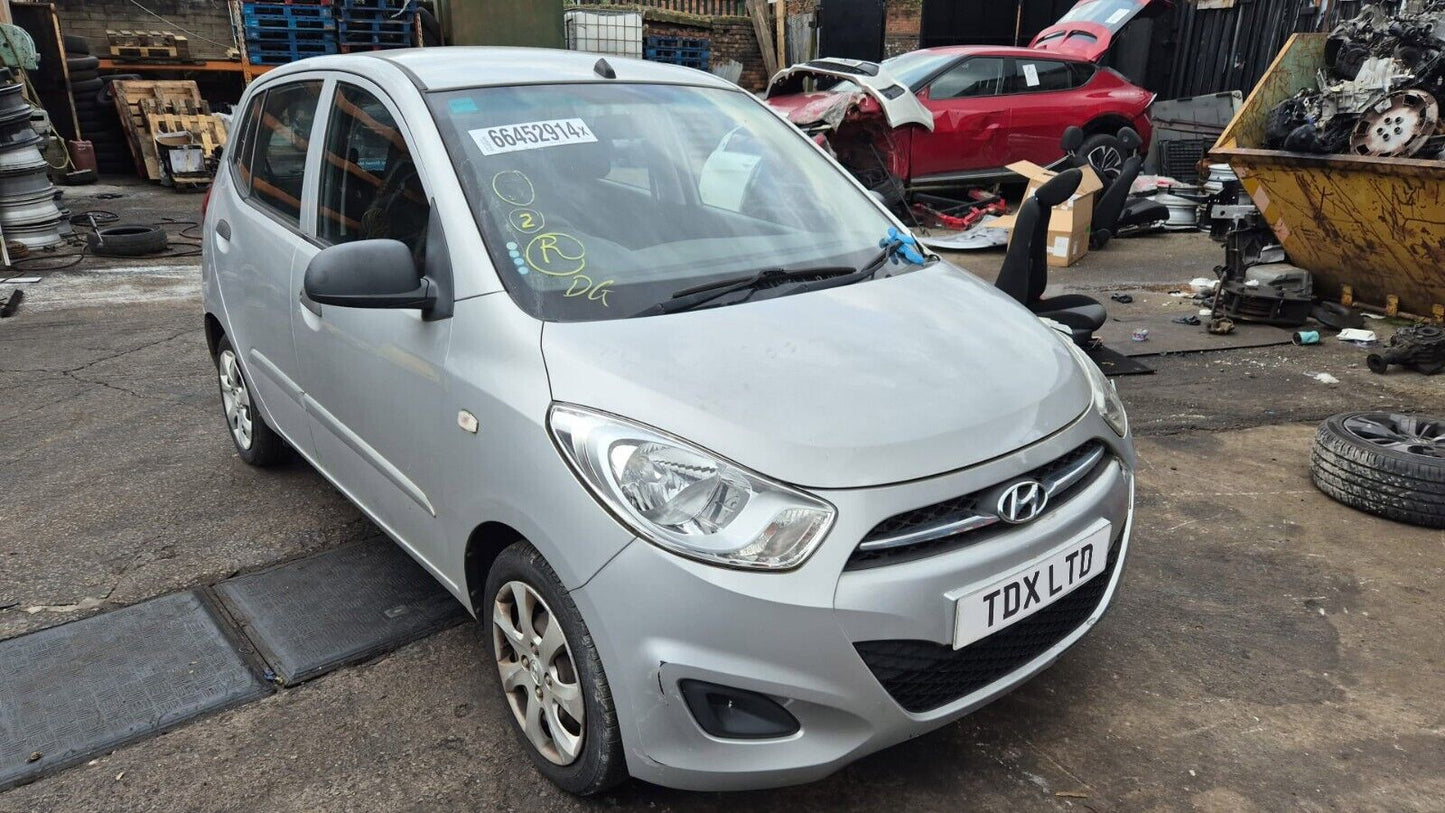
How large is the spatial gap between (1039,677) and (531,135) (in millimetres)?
2058

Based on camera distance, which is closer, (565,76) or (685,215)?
(685,215)

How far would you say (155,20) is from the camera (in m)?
14.7

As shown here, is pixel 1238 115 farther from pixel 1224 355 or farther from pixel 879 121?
pixel 879 121

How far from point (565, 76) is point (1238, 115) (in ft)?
18.3

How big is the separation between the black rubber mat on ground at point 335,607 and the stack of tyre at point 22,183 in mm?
7123

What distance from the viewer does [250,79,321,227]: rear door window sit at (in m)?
3.32

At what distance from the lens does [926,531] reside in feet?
6.46

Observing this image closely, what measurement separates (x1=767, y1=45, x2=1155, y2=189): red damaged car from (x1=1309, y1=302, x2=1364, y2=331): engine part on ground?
4229 mm

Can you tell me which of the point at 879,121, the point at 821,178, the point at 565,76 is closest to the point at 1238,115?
the point at 879,121

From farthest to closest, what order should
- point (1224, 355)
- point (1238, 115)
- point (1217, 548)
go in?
point (1238, 115), point (1224, 355), point (1217, 548)

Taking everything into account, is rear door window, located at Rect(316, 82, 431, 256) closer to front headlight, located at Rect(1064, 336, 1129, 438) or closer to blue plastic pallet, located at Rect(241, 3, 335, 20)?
front headlight, located at Rect(1064, 336, 1129, 438)

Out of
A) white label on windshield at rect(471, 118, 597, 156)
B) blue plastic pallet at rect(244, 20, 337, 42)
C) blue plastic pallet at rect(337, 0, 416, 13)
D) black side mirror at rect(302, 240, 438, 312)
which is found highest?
blue plastic pallet at rect(337, 0, 416, 13)

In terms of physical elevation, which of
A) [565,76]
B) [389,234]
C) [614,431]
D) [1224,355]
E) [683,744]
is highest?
[565,76]

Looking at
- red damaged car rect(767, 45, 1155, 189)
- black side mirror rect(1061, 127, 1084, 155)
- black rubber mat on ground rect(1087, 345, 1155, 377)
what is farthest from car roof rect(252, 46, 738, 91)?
red damaged car rect(767, 45, 1155, 189)
